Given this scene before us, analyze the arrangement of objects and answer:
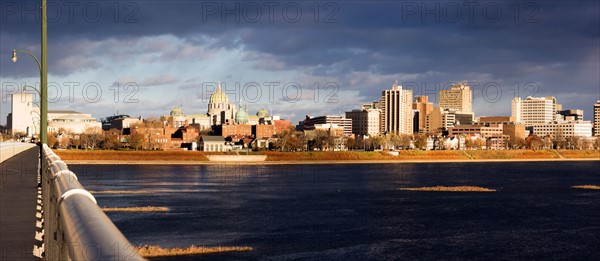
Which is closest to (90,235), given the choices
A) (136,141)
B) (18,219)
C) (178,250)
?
(18,219)

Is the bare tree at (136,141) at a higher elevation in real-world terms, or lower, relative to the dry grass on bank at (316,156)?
higher

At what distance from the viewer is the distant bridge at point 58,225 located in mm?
2969

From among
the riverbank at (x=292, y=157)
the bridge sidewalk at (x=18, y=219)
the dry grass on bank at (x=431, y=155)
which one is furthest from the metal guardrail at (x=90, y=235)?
the dry grass on bank at (x=431, y=155)

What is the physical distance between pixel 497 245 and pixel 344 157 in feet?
439

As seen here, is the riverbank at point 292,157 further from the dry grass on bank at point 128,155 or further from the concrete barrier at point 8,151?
the concrete barrier at point 8,151

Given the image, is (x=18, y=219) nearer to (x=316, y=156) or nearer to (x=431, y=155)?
(x=316, y=156)

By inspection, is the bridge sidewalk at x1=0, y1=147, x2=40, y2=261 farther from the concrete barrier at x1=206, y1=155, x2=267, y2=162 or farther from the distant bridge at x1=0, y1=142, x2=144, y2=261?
the concrete barrier at x1=206, y1=155, x2=267, y2=162

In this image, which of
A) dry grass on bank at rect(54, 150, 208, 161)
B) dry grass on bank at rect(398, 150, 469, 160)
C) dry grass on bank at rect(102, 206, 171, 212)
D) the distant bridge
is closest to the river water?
dry grass on bank at rect(102, 206, 171, 212)

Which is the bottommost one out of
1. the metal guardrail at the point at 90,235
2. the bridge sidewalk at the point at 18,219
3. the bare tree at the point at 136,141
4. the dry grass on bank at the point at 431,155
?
the dry grass on bank at the point at 431,155

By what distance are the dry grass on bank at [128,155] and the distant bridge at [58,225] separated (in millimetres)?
133217

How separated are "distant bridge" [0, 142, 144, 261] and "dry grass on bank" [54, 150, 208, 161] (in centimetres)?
13322

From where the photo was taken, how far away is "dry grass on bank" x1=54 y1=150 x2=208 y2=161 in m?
147

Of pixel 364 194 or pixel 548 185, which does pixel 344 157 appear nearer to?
pixel 548 185

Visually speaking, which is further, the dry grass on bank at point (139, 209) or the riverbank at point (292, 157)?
the riverbank at point (292, 157)
